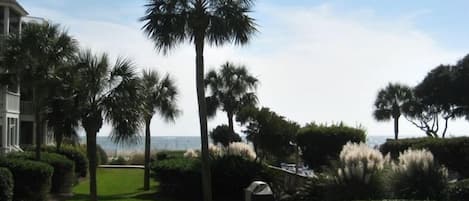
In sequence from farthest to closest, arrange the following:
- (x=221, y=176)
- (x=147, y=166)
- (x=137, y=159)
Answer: (x=137, y=159)
(x=147, y=166)
(x=221, y=176)

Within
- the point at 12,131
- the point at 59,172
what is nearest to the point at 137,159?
the point at 12,131

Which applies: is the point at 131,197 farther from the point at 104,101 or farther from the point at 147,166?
the point at 104,101

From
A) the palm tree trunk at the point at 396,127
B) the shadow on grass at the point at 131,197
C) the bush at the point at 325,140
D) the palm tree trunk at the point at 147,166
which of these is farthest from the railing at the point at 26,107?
the palm tree trunk at the point at 396,127

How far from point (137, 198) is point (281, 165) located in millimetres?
14952

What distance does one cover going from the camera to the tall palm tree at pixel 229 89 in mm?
47688

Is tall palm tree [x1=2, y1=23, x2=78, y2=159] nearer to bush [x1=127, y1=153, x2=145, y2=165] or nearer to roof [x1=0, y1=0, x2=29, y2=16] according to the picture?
roof [x1=0, y1=0, x2=29, y2=16]

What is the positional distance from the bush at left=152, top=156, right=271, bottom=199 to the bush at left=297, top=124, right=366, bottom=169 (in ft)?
17.4

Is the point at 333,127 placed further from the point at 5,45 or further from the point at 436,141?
the point at 5,45

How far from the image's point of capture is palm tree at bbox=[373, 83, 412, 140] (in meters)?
61.3

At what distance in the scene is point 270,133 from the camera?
37.3 m

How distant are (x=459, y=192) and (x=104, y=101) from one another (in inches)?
365

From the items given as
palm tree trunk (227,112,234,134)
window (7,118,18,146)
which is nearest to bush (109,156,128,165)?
palm tree trunk (227,112,234,134)

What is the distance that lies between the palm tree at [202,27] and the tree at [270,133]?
15.8m

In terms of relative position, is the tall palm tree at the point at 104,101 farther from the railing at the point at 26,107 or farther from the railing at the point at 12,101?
the railing at the point at 26,107
